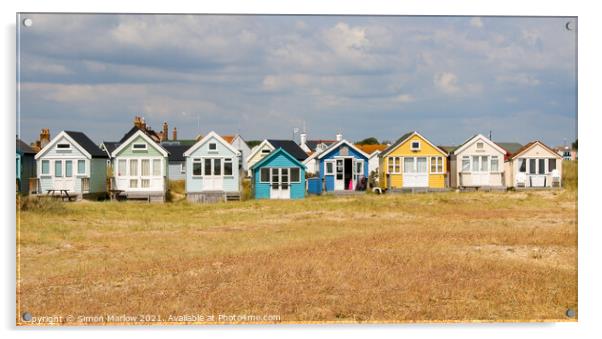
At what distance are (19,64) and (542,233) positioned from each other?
346 inches

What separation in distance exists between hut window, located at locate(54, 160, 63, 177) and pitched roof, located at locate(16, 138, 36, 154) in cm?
394

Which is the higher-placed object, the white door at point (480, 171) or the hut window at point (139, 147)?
the hut window at point (139, 147)

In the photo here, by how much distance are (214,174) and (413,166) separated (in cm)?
627

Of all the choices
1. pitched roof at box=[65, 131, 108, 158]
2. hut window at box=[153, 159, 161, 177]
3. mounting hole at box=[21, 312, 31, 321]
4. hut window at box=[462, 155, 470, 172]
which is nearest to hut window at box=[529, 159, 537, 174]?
hut window at box=[462, 155, 470, 172]

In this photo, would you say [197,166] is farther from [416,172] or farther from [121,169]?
[416,172]

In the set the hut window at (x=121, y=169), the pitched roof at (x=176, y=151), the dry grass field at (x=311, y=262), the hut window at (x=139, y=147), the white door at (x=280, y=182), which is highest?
the hut window at (x=139, y=147)

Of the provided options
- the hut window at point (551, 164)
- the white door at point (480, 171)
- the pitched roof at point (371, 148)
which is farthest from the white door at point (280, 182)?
the hut window at point (551, 164)

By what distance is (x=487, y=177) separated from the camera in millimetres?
18594

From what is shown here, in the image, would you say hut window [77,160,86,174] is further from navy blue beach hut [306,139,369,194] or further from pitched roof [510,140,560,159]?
pitched roof [510,140,560,159]

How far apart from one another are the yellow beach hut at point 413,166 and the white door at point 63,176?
796cm

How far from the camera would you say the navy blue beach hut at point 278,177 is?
72.1 ft

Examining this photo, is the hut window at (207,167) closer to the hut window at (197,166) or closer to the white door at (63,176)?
the hut window at (197,166)

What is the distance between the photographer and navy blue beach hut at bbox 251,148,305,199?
22.0 m

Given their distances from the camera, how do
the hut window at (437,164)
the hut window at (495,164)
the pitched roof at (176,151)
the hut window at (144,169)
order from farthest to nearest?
1. the hut window at (144,169)
2. the pitched roof at (176,151)
3. the hut window at (437,164)
4. the hut window at (495,164)
